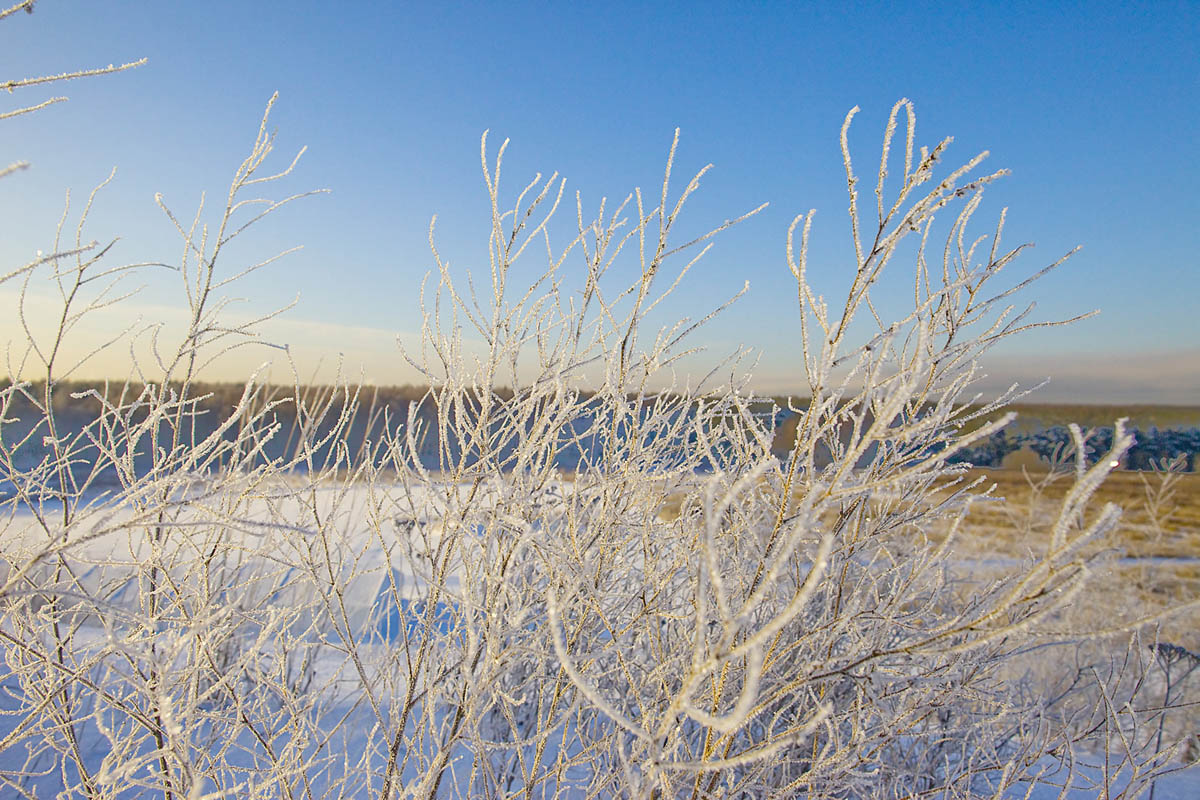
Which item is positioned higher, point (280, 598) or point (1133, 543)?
point (280, 598)

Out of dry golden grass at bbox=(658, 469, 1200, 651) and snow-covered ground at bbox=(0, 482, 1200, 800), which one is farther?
dry golden grass at bbox=(658, 469, 1200, 651)

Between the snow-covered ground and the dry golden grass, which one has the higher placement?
the snow-covered ground

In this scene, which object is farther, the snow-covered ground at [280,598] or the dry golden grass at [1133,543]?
the dry golden grass at [1133,543]

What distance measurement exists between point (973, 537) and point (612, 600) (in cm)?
931

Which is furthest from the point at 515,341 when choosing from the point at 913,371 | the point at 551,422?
the point at 913,371

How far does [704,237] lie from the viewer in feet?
Result: 5.54

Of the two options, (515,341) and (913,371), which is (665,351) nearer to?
(515,341)

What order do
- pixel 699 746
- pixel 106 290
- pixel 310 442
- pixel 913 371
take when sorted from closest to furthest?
pixel 913 371 < pixel 106 290 < pixel 310 442 < pixel 699 746

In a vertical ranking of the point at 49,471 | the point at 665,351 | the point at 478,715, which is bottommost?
the point at 478,715

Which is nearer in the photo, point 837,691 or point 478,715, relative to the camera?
point 478,715

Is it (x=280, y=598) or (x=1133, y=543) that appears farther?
(x=1133, y=543)

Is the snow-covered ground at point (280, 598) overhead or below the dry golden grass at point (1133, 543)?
overhead

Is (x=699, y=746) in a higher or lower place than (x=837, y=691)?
lower

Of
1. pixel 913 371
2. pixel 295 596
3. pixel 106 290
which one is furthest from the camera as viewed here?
pixel 295 596
